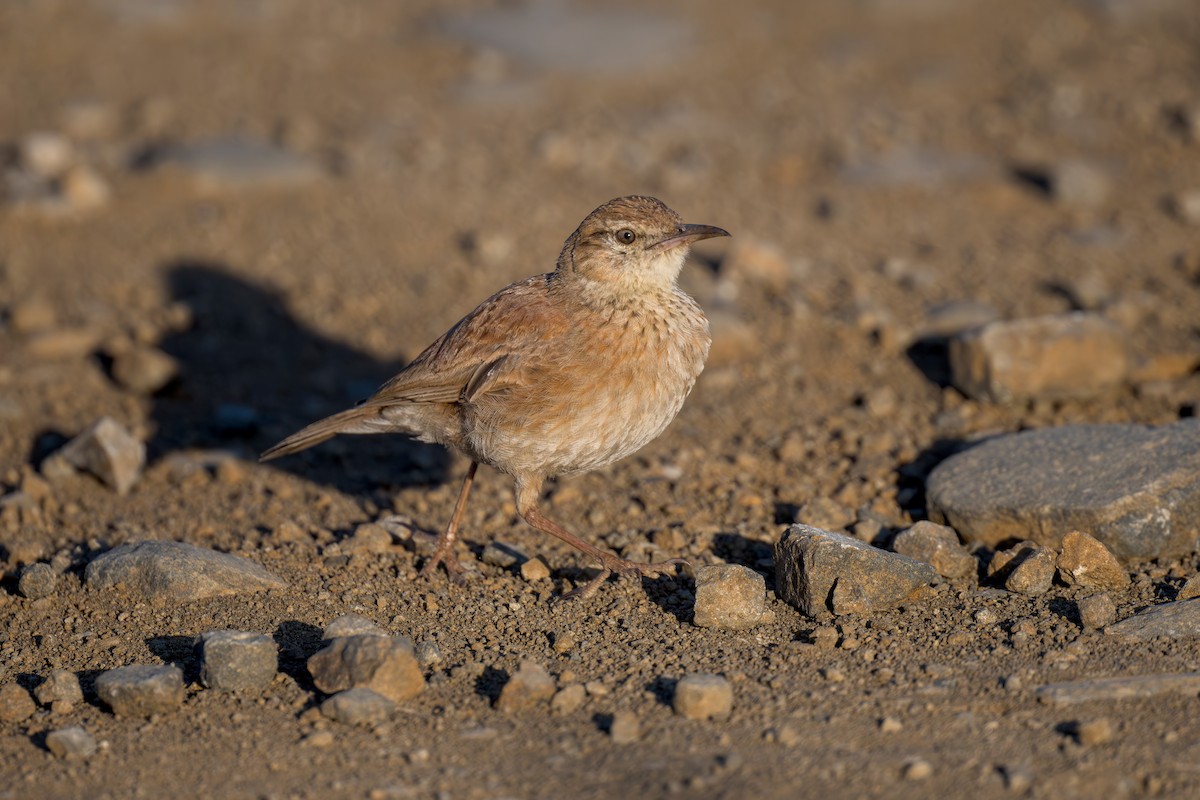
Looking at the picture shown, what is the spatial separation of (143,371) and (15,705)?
3885mm

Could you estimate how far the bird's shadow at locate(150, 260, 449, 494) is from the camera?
316 inches

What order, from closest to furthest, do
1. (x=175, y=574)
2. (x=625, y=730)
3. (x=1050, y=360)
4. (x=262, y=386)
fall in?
(x=625, y=730)
(x=175, y=574)
(x=1050, y=360)
(x=262, y=386)

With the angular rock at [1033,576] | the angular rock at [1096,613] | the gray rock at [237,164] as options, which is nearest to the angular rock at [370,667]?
the angular rock at [1033,576]

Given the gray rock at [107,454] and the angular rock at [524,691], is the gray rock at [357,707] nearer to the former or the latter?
the angular rock at [524,691]

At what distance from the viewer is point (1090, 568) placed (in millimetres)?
5879

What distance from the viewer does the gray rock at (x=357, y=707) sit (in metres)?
5.01

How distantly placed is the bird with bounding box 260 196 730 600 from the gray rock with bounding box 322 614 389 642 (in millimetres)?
749

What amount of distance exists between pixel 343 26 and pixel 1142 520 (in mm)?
11140

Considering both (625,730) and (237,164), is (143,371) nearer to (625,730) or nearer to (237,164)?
(237,164)

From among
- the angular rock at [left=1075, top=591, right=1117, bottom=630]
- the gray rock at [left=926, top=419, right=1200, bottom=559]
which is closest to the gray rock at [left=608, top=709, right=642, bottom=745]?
the angular rock at [left=1075, top=591, right=1117, bottom=630]

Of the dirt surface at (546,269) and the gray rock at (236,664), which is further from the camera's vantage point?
the gray rock at (236,664)

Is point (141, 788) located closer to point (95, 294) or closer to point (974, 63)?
point (95, 294)

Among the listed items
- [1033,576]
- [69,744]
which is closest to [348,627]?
[69,744]

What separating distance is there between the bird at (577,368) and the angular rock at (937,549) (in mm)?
1151
